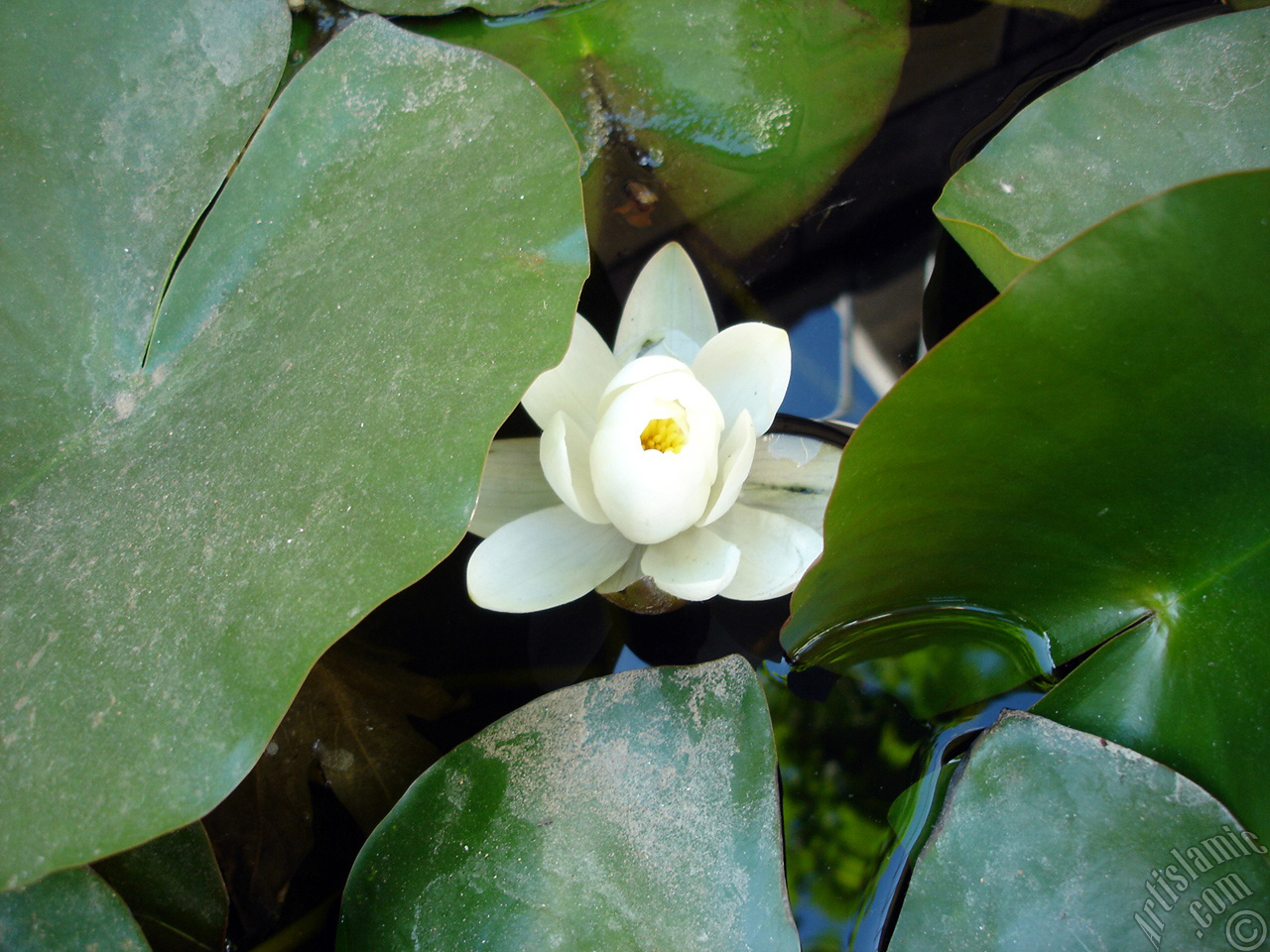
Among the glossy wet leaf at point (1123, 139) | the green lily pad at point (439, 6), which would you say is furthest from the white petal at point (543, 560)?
the green lily pad at point (439, 6)

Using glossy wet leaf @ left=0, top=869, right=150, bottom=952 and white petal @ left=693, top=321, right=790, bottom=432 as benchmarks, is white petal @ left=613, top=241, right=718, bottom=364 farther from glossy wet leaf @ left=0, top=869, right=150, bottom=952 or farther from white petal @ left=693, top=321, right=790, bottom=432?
glossy wet leaf @ left=0, top=869, right=150, bottom=952

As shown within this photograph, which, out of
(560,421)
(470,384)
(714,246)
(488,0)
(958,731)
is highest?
(488,0)

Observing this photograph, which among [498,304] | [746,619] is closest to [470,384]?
[498,304]

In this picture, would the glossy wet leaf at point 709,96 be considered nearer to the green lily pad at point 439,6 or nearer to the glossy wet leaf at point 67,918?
the green lily pad at point 439,6

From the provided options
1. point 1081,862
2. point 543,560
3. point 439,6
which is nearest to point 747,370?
point 543,560

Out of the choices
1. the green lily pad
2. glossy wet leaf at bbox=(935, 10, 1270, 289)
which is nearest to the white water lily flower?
glossy wet leaf at bbox=(935, 10, 1270, 289)

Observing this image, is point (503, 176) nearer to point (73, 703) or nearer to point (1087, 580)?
point (73, 703)
